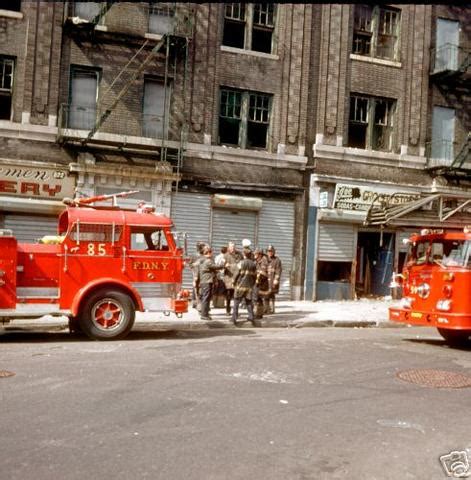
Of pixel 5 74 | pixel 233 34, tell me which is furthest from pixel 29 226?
pixel 233 34

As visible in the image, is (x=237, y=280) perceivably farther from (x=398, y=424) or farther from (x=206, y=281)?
(x=398, y=424)

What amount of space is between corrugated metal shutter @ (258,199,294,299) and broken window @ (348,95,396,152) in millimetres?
3806

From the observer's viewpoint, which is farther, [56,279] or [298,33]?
[298,33]

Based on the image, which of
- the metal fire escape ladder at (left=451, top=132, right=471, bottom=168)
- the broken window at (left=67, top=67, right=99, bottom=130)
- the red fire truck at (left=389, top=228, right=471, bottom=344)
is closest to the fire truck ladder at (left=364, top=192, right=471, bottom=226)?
the red fire truck at (left=389, top=228, right=471, bottom=344)

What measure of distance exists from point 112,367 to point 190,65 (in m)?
13.4

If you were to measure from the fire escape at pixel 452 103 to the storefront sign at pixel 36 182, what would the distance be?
43.6ft

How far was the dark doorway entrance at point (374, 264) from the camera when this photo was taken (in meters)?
22.3

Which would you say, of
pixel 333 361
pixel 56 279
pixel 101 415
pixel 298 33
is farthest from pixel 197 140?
pixel 101 415

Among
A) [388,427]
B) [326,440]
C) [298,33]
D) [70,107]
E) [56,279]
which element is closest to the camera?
[326,440]

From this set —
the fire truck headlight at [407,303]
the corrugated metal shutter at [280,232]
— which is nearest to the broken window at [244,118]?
the corrugated metal shutter at [280,232]

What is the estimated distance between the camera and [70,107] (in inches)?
719

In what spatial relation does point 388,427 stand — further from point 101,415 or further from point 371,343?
point 371,343

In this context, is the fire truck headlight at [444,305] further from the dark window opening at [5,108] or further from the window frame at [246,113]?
the dark window opening at [5,108]

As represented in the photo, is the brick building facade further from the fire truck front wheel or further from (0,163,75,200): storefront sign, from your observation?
the fire truck front wheel
